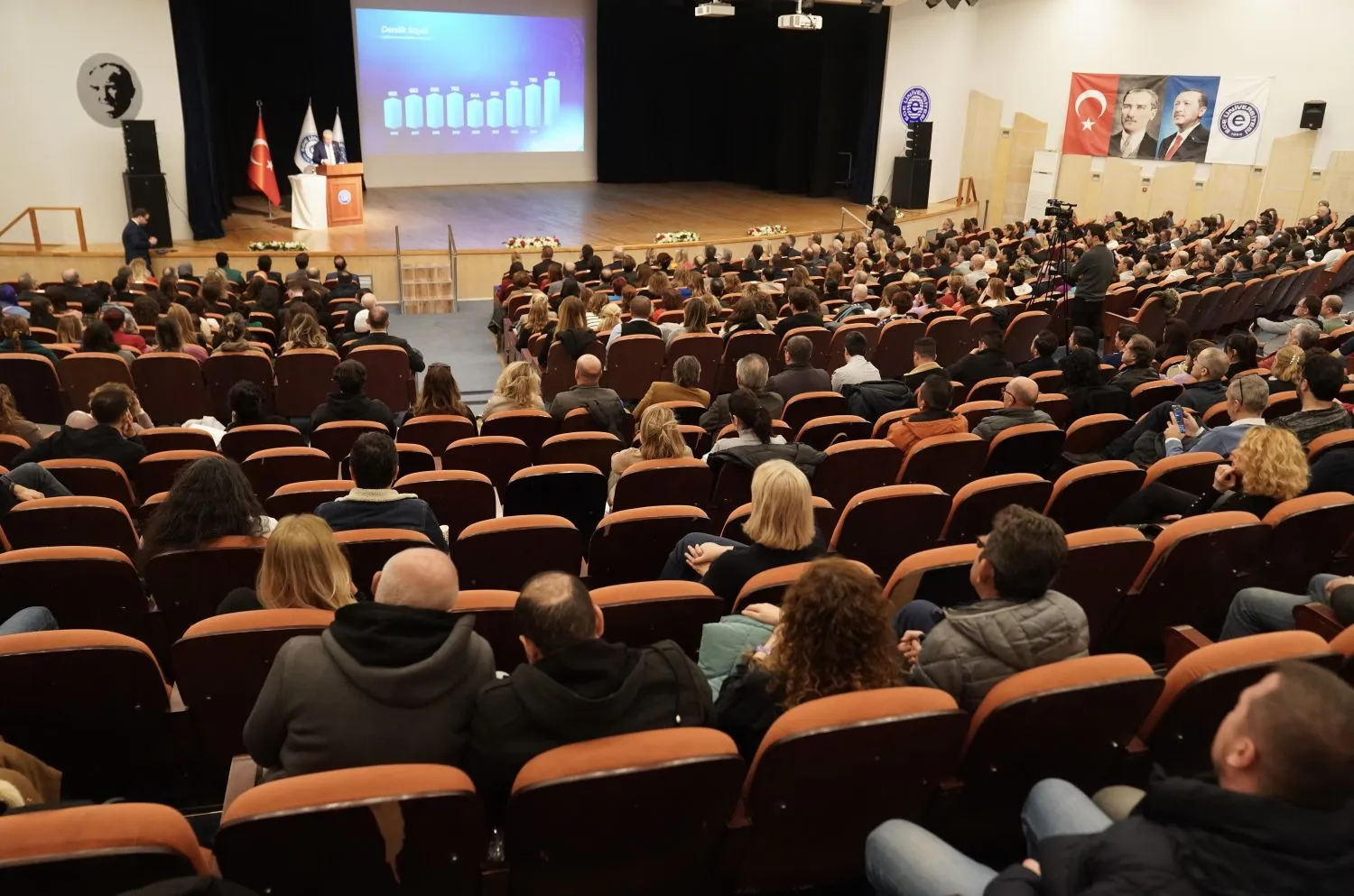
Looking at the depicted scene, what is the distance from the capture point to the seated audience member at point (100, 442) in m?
4.38

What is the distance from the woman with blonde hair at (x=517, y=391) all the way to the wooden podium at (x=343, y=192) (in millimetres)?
11196

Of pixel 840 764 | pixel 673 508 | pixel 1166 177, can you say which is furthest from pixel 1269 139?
pixel 840 764

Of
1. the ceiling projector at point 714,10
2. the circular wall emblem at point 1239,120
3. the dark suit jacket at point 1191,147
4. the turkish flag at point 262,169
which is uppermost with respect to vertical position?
the ceiling projector at point 714,10

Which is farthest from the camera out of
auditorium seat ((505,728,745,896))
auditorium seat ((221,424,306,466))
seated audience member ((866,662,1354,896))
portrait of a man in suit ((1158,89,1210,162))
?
portrait of a man in suit ((1158,89,1210,162))

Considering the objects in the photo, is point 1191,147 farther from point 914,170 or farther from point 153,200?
point 153,200

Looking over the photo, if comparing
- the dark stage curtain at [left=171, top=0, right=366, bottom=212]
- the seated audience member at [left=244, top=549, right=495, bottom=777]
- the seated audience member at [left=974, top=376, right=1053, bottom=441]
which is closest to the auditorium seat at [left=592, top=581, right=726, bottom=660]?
the seated audience member at [left=244, top=549, right=495, bottom=777]

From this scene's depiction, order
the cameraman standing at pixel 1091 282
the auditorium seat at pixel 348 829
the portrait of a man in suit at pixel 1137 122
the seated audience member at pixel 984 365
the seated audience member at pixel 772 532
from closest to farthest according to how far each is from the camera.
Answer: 1. the auditorium seat at pixel 348 829
2. the seated audience member at pixel 772 532
3. the seated audience member at pixel 984 365
4. the cameraman standing at pixel 1091 282
5. the portrait of a man in suit at pixel 1137 122

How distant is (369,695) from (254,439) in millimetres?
3057

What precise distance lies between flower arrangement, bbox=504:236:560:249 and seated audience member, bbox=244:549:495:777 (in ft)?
38.4

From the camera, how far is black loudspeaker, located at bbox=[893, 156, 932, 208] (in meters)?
19.1

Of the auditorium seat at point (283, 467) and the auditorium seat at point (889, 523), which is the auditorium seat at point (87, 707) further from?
the auditorium seat at point (889, 523)

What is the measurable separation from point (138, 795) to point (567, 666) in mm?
1633

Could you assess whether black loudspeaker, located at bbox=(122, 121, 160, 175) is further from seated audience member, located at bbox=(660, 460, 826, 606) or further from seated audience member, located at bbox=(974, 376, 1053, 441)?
seated audience member, located at bbox=(660, 460, 826, 606)

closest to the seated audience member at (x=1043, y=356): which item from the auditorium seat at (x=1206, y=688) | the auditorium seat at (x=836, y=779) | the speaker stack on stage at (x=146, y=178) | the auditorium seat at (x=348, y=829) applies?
the auditorium seat at (x=1206, y=688)
